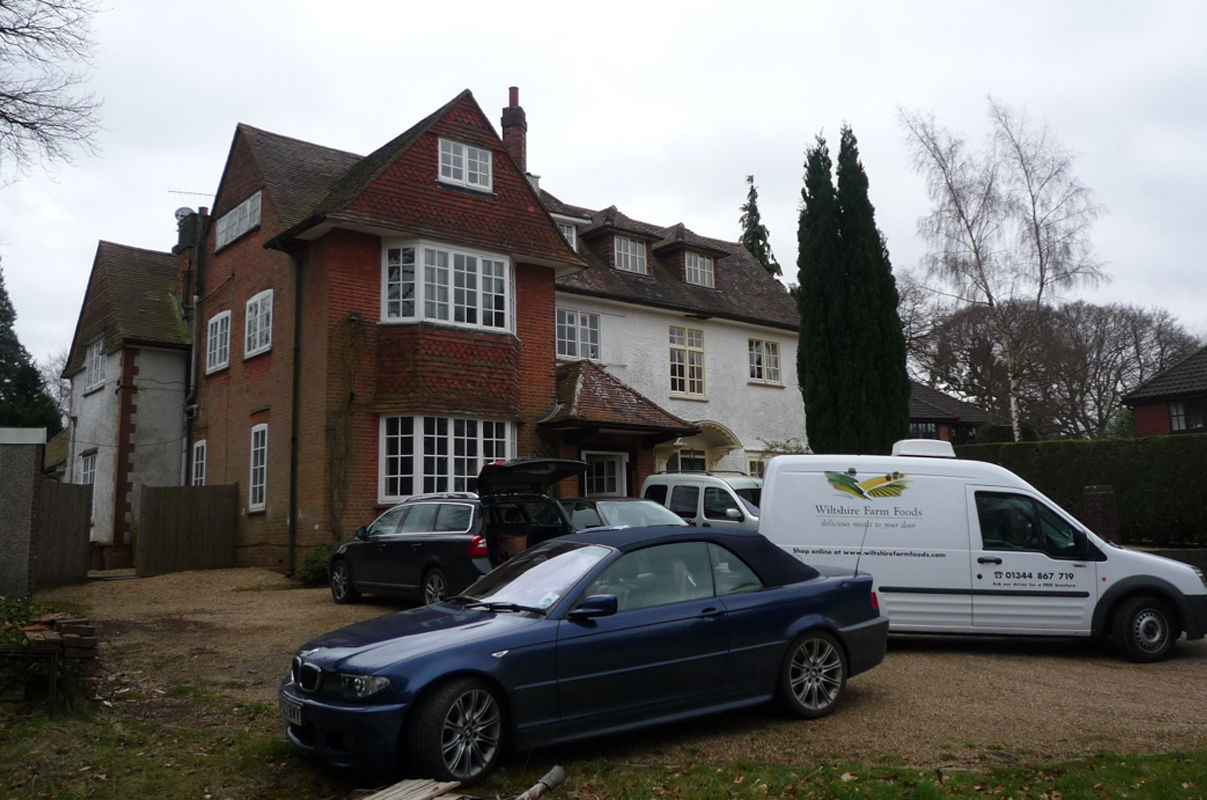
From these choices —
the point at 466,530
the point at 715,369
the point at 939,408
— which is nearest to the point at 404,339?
the point at 466,530

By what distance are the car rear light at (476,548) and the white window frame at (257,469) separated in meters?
9.07

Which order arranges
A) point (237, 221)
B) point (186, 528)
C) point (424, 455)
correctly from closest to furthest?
point (424, 455) → point (186, 528) → point (237, 221)

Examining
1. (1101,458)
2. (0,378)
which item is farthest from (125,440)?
(0,378)

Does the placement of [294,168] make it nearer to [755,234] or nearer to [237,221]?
[237,221]

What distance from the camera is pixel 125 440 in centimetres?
2350

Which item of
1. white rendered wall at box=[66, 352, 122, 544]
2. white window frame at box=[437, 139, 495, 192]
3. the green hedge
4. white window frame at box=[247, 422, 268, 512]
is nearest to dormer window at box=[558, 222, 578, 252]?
white window frame at box=[437, 139, 495, 192]

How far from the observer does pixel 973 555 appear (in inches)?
391

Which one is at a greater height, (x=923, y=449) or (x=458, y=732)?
(x=923, y=449)

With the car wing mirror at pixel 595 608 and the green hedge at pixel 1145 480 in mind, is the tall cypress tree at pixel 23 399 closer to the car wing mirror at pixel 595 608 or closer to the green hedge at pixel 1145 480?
the green hedge at pixel 1145 480

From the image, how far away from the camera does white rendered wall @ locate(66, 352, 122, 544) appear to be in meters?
23.9

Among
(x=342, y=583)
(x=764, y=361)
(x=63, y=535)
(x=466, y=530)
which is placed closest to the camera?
(x=466, y=530)

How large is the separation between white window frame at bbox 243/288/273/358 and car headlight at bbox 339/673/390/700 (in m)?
15.4

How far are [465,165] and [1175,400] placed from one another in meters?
26.8

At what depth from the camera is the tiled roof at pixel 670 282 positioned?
24422mm
